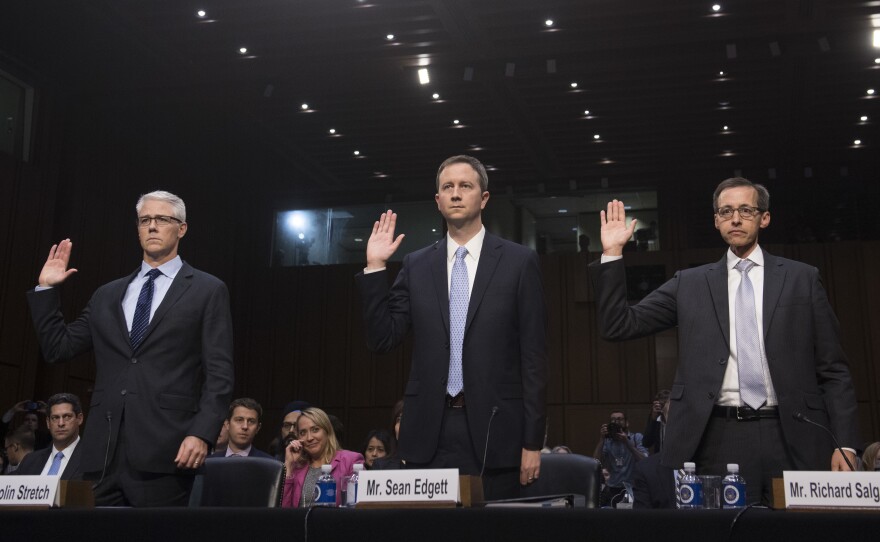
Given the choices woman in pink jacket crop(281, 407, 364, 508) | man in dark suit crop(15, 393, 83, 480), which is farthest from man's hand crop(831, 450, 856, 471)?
man in dark suit crop(15, 393, 83, 480)

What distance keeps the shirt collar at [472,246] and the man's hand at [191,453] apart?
2.94ft

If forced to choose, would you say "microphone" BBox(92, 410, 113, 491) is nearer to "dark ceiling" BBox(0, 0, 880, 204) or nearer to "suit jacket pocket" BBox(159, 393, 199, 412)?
"suit jacket pocket" BBox(159, 393, 199, 412)

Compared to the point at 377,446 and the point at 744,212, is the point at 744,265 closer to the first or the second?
the point at 744,212

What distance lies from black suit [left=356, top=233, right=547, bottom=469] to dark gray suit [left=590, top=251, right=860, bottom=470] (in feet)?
0.78

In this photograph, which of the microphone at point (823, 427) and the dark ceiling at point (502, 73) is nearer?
the microphone at point (823, 427)

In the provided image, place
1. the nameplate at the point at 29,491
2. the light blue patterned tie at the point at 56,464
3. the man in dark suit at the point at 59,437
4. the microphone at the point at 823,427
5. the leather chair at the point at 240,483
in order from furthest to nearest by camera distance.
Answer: the man in dark suit at the point at 59,437
the light blue patterned tie at the point at 56,464
the leather chair at the point at 240,483
the microphone at the point at 823,427
the nameplate at the point at 29,491

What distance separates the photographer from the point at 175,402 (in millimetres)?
2594

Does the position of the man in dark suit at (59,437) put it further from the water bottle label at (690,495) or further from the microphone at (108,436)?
the water bottle label at (690,495)

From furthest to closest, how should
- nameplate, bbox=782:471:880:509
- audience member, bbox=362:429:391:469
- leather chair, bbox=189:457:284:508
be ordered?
audience member, bbox=362:429:391:469 < leather chair, bbox=189:457:284:508 < nameplate, bbox=782:471:880:509

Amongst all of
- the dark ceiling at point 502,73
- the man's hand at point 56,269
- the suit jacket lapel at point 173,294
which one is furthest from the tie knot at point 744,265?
the dark ceiling at point 502,73

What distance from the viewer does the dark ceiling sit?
316 inches

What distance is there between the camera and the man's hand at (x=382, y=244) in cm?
245

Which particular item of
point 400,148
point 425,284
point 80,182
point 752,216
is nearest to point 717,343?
point 752,216

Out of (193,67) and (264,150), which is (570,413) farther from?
(193,67)
